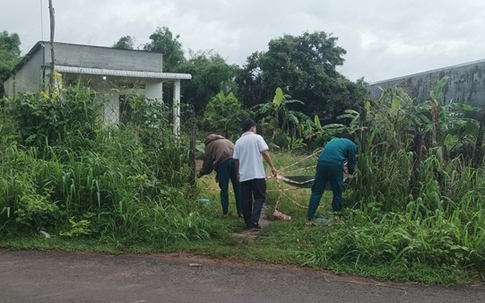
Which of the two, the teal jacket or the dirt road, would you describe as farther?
the teal jacket

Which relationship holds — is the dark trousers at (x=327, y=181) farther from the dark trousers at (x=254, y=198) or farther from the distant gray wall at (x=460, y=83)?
the distant gray wall at (x=460, y=83)

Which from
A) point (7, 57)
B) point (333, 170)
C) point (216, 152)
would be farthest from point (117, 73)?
point (7, 57)

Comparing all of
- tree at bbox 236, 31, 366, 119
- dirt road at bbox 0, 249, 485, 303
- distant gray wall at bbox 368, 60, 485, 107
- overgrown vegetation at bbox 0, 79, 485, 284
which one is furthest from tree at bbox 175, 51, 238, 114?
dirt road at bbox 0, 249, 485, 303

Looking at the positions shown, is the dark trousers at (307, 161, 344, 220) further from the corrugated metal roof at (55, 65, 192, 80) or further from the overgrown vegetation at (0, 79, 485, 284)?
the corrugated metal roof at (55, 65, 192, 80)

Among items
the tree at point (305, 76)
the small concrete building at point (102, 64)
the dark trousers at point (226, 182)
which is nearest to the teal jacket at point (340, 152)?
the dark trousers at point (226, 182)

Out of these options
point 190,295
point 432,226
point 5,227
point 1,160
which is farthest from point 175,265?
point 1,160

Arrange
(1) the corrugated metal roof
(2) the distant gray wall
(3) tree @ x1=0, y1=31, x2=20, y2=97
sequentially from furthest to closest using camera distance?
1. (3) tree @ x1=0, y1=31, x2=20, y2=97
2. (2) the distant gray wall
3. (1) the corrugated metal roof

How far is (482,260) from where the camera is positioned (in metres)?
4.99

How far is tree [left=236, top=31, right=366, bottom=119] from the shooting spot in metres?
20.4

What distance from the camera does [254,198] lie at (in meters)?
6.86

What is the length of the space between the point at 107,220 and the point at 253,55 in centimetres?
1660

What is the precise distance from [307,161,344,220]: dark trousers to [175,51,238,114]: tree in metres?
17.9

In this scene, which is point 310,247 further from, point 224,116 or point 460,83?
point 224,116

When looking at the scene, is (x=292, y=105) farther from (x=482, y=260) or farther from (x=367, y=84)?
(x=482, y=260)
